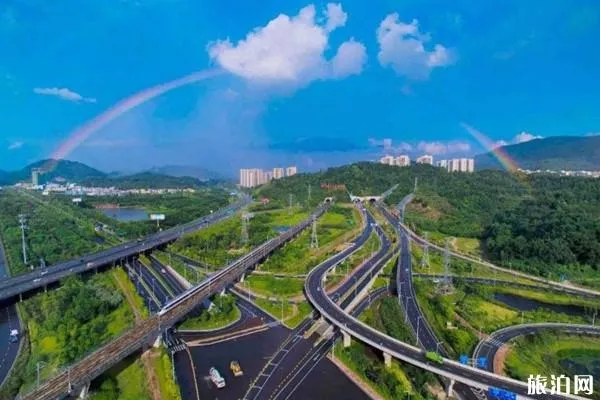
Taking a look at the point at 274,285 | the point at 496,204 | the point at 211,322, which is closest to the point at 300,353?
the point at 211,322

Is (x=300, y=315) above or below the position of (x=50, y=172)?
below

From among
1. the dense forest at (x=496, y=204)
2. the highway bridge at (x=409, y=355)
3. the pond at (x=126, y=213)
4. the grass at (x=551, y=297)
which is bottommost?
the grass at (x=551, y=297)

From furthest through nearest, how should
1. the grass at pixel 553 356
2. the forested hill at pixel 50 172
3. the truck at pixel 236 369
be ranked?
1. the forested hill at pixel 50 172
2. the grass at pixel 553 356
3. the truck at pixel 236 369

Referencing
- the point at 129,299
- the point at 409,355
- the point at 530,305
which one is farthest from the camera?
the point at 530,305

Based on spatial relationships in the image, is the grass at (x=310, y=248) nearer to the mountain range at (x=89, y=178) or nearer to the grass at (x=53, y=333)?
the grass at (x=53, y=333)

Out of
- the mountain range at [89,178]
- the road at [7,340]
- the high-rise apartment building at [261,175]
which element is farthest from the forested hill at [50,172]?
the road at [7,340]

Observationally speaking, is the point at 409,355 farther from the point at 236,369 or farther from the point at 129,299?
the point at 129,299

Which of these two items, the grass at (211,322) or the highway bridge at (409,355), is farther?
the grass at (211,322)
